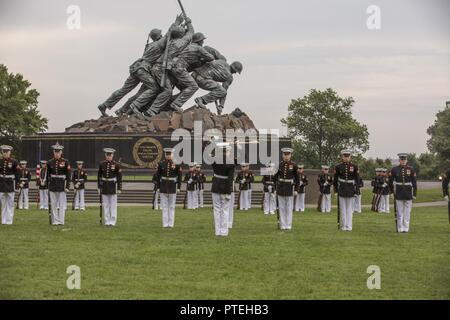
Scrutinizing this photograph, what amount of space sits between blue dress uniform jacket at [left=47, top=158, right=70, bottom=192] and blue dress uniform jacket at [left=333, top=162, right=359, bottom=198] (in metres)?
7.28

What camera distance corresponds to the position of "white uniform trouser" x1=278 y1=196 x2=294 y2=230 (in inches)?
817

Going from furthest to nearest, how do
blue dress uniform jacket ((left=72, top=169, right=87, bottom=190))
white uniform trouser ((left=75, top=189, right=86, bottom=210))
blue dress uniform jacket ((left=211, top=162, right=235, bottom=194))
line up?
white uniform trouser ((left=75, top=189, right=86, bottom=210)) → blue dress uniform jacket ((left=72, top=169, right=87, bottom=190)) → blue dress uniform jacket ((left=211, top=162, right=235, bottom=194))

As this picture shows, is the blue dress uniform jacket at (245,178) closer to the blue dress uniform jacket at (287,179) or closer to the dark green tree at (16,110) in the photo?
the blue dress uniform jacket at (287,179)

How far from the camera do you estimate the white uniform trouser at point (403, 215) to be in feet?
68.2

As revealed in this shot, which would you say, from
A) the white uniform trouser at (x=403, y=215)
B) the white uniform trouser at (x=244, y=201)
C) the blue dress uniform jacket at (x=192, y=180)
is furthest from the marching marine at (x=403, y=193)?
the blue dress uniform jacket at (x=192, y=180)

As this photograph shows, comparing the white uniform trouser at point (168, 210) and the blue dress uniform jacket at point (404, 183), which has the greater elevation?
the blue dress uniform jacket at point (404, 183)

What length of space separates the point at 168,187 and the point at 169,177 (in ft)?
1.02

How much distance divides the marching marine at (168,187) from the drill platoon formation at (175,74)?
110 ft

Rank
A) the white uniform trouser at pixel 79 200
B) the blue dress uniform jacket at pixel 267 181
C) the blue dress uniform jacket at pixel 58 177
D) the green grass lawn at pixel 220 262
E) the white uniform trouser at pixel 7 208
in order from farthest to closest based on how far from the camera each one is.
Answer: the white uniform trouser at pixel 79 200, the blue dress uniform jacket at pixel 267 181, the white uniform trouser at pixel 7 208, the blue dress uniform jacket at pixel 58 177, the green grass lawn at pixel 220 262

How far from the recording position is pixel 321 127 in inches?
3219

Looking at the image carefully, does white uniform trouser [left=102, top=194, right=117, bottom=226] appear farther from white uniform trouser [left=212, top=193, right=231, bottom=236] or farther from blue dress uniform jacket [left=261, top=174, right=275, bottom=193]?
blue dress uniform jacket [left=261, top=174, right=275, bottom=193]

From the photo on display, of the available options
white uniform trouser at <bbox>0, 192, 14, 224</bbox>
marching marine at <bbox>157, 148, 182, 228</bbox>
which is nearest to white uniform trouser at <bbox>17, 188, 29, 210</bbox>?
white uniform trouser at <bbox>0, 192, 14, 224</bbox>

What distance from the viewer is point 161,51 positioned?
55406mm
